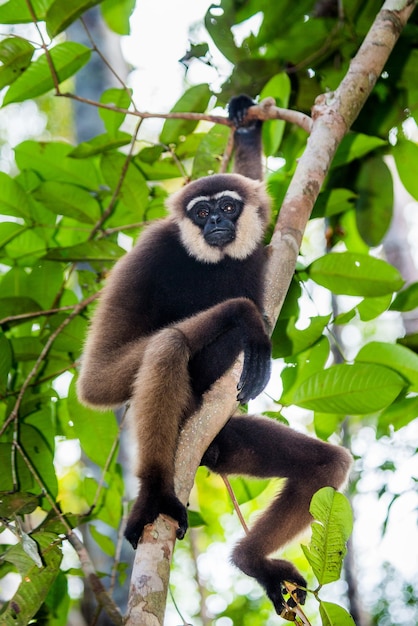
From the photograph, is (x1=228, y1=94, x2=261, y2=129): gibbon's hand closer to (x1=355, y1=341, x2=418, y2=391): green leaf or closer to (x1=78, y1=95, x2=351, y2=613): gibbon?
(x1=78, y1=95, x2=351, y2=613): gibbon

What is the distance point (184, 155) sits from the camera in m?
4.81

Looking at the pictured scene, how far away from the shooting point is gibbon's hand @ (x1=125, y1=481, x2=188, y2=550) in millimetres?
2744

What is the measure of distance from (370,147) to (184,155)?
1318 mm

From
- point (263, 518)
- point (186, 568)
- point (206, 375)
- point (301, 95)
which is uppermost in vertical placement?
point (301, 95)

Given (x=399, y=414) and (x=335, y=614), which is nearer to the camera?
(x=335, y=614)

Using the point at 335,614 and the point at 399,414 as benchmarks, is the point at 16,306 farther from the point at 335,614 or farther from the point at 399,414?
the point at 335,614

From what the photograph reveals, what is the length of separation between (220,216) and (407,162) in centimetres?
125

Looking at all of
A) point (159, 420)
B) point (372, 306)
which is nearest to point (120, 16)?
point (372, 306)

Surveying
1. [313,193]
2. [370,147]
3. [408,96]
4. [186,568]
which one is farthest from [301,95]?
→ [186,568]

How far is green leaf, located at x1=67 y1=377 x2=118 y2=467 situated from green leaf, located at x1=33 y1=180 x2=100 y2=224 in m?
1.16

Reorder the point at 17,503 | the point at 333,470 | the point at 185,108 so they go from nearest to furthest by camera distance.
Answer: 1. the point at 17,503
2. the point at 333,470
3. the point at 185,108

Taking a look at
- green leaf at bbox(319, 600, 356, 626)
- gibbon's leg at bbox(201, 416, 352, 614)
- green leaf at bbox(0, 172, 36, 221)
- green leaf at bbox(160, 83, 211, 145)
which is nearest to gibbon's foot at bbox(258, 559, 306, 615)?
gibbon's leg at bbox(201, 416, 352, 614)

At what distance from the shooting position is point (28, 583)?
8.53ft

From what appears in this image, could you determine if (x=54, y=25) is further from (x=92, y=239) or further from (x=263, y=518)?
(x=263, y=518)
